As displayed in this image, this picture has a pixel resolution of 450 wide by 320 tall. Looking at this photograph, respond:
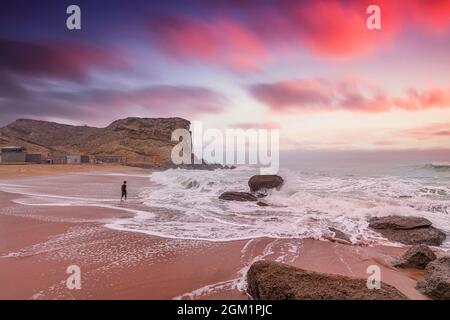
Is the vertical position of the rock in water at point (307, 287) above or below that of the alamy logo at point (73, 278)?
above

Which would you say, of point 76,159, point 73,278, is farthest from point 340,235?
point 76,159

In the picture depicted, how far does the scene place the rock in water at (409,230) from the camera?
930 centimetres

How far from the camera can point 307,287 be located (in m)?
4.37

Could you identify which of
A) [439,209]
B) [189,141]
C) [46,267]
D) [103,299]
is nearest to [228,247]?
[103,299]

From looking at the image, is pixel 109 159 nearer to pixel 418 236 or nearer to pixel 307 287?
pixel 418 236

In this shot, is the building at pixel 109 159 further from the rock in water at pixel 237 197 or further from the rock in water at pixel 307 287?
the rock in water at pixel 307 287

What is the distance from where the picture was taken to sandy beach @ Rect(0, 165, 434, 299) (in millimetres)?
5047

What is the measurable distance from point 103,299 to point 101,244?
10.6 ft

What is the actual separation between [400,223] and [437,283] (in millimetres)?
5686

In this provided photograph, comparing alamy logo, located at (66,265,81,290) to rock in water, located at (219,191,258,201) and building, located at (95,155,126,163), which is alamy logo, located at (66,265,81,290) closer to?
rock in water, located at (219,191,258,201)

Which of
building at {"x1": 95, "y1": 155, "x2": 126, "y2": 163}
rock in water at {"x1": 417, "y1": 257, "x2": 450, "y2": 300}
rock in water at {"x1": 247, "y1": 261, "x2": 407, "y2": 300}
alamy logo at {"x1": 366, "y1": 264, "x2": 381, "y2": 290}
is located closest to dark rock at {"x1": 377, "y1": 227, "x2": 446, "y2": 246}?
alamy logo at {"x1": 366, "y1": 264, "x2": 381, "y2": 290}

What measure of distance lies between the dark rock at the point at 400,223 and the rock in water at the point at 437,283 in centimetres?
468
